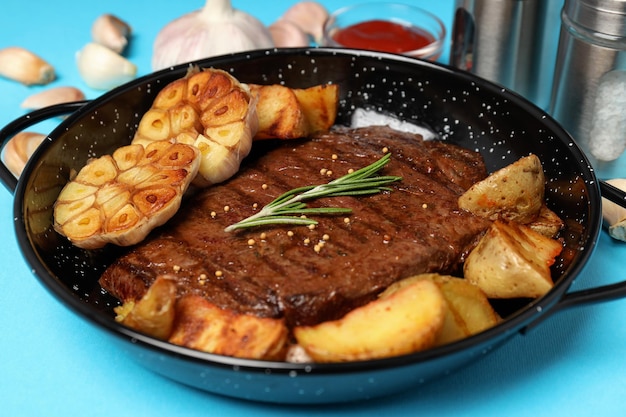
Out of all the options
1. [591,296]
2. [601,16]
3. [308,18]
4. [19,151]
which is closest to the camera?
[591,296]

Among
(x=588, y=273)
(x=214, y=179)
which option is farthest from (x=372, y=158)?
(x=588, y=273)

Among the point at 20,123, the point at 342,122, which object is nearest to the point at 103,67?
the point at 20,123

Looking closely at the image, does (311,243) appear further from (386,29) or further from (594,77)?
(386,29)

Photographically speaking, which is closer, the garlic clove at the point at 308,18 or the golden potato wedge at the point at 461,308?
the golden potato wedge at the point at 461,308

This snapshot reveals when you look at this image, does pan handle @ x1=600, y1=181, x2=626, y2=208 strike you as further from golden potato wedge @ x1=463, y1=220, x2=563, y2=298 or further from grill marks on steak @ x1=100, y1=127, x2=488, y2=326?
grill marks on steak @ x1=100, y1=127, x2=488, y2=326

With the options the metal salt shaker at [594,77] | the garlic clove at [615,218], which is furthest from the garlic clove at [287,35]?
the garlic clove at [615,218]

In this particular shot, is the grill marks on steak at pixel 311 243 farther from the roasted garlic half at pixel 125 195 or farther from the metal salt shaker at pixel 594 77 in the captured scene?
the metal salt shaker at pixel 594 77

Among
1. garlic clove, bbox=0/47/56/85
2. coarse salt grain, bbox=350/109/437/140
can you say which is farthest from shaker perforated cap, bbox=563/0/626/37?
garlic clove, bbox=0/47/56/85
